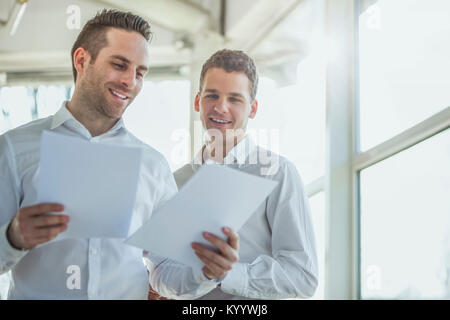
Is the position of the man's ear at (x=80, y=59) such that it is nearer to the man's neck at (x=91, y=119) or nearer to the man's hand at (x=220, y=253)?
the man's neck at (x=91, y=119)

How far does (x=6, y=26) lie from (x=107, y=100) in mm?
1969

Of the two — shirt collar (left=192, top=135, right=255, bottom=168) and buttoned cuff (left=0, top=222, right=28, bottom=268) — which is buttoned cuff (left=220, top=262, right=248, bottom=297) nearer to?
shirt collar (left=192, top=135, right=255, bottom=168)

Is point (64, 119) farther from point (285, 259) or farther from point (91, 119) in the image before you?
point (285, 259)

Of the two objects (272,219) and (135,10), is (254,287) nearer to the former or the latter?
(272,219)

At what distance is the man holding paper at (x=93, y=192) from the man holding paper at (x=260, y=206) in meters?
0.16

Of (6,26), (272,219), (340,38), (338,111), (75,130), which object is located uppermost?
(6,26)

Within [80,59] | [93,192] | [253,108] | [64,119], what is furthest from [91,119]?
[253,108]

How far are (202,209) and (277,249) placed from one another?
509mm

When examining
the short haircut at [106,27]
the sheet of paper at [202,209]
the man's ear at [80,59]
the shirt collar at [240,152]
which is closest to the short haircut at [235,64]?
the shirt collar at [240,152]

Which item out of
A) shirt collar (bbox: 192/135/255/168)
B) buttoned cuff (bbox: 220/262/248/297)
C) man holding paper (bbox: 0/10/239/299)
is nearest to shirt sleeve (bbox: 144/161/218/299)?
man holding paper (bbox: 0/10/239/299)

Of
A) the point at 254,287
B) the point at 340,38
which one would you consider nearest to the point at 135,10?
the point at 340,38

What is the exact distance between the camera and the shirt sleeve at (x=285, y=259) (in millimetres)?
1386

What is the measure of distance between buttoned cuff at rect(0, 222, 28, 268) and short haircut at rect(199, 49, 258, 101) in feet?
2.50

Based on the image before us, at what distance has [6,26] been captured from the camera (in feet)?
9.68
